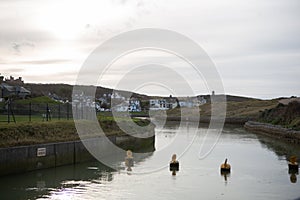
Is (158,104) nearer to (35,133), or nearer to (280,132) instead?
(280,132)

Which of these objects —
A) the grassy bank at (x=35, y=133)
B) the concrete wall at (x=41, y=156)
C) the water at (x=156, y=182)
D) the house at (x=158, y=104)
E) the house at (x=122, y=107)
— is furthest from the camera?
the house at (x=158, y=104)

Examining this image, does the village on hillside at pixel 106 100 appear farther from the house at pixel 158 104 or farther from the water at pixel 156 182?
the water at pixel 156 182

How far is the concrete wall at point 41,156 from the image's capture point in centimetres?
1884

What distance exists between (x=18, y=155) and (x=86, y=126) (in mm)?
9129

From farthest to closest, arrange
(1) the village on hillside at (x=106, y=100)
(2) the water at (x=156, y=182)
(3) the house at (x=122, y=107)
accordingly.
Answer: (3) the house at (x=122, y=107) → (1) the village on hillside at (x=106, y=100) → (2) the water at (x=156, y=182)

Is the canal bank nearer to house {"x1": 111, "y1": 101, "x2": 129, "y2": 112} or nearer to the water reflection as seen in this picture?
the water reflection

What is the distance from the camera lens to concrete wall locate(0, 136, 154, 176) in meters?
18.8

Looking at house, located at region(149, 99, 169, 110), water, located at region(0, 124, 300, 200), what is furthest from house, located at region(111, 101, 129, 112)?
house, located at region(149, 99, 169, 110)

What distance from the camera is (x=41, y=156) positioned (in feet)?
69.3

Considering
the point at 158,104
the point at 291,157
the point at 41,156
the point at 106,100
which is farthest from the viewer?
the point at 158,104

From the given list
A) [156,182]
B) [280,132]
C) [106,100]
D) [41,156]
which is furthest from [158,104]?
[156,182]

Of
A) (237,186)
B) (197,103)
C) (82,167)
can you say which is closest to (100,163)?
(82,167)

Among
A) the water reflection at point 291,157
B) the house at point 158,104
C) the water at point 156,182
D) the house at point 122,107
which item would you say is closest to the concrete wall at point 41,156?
the water at point 156,182

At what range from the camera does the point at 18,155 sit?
1944cm
